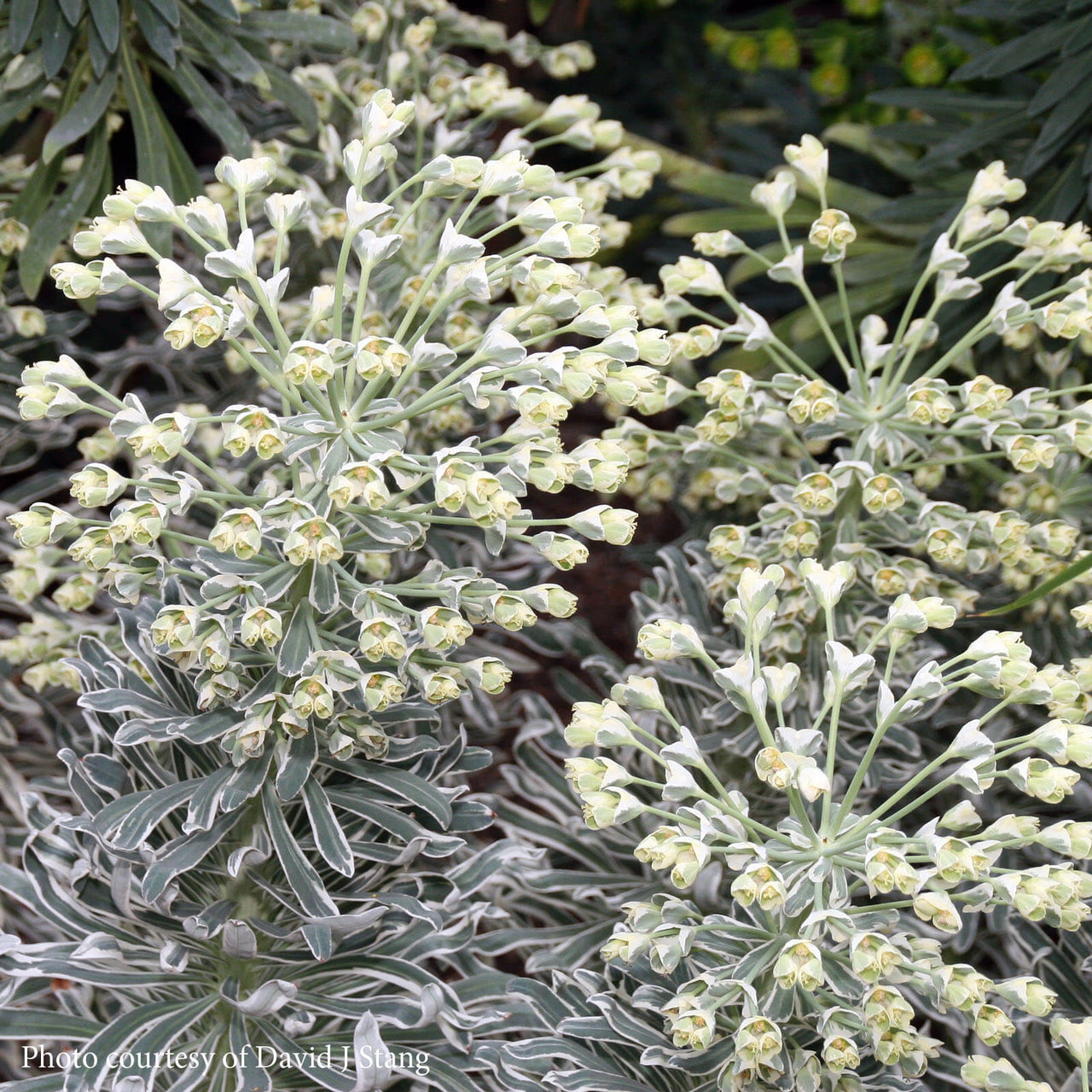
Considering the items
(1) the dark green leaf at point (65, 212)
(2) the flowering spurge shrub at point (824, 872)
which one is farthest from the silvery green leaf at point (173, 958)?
(1) the dark green leaf at point (65, 212)

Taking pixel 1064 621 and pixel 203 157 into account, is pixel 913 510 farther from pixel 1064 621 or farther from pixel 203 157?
pixel 203 157

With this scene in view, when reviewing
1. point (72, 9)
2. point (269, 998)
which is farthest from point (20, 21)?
point (269, 998)

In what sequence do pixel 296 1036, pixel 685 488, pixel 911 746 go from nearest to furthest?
pixel 296 1036 < pixel 911 746 < pixel 685 488

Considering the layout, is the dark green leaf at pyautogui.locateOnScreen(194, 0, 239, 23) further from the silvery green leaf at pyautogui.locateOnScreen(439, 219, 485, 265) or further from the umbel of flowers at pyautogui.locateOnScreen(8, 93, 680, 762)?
the silvery green leaf at pyautogui.locateOnScreen(439, 219, 485, 265)

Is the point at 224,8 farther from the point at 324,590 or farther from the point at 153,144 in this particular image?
the point at 324,590

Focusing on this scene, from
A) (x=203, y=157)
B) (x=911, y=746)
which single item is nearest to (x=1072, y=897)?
(x=911, y=746)

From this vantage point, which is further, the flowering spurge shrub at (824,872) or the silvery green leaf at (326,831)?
the silvery green leaf at (326,831)

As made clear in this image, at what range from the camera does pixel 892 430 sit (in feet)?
4.70

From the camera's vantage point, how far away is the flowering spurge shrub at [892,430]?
53.8 inches

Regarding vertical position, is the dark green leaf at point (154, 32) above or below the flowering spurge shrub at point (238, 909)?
above

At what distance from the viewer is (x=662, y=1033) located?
127 cm

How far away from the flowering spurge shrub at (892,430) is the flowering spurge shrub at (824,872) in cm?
25

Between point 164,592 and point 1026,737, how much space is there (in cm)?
87

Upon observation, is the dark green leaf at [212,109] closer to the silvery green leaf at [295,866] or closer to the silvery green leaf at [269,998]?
the silvery green leaf at [295,866]
